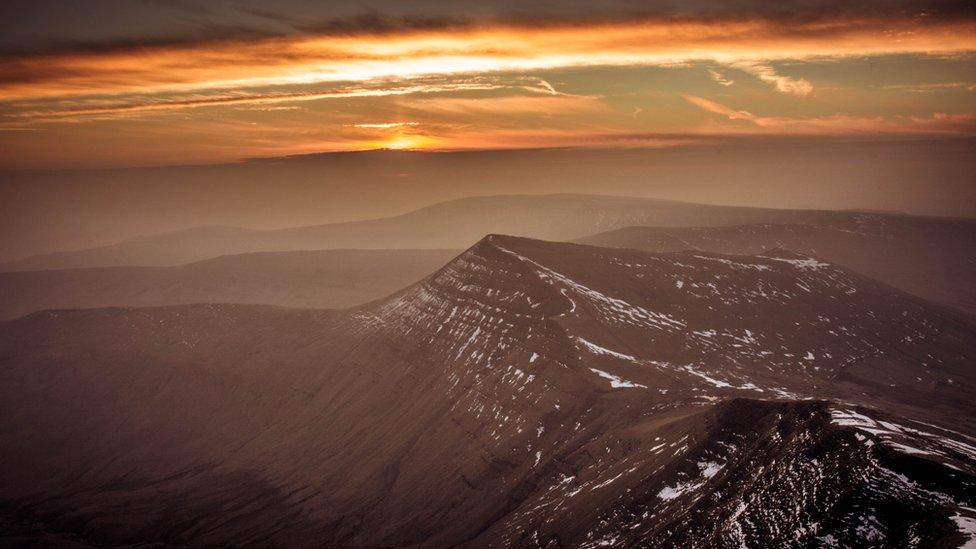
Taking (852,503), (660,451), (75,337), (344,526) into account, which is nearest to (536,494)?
(660,451)

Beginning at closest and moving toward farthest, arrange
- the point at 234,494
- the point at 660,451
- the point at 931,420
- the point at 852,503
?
the point at 852,503, the point at 660,451, the point at 931,420, the point at 234,494

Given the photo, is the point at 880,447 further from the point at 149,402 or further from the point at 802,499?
the point at 149,402

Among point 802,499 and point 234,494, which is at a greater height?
point 802,499

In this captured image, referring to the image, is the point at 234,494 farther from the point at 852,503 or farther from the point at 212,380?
the point at 852,503

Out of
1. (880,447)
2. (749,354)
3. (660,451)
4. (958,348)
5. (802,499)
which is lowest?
(958,348)

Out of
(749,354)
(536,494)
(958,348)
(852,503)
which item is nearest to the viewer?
(852,503)

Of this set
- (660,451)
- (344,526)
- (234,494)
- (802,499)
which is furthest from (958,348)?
(234,494)

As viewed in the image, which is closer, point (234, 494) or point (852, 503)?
point (852, 503)
